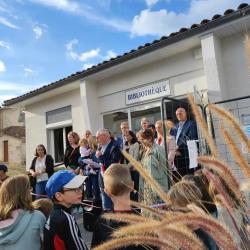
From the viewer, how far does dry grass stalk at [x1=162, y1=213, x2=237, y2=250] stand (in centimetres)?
84

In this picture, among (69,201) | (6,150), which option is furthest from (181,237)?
(6,150)

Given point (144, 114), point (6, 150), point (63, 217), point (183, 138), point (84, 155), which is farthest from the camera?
point (6, 150)

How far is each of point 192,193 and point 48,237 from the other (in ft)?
4.70

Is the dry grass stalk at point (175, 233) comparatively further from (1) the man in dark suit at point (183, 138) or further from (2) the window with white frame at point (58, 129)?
(2) the window with white frame at point (58, 129)

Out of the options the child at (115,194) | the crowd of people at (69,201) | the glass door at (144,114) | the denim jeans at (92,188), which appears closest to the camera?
the crowd of people at (69,201)

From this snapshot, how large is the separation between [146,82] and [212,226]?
7357 millimetres

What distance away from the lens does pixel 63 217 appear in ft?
7.76

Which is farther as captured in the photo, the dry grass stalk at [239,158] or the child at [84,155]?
the child at [84,155]

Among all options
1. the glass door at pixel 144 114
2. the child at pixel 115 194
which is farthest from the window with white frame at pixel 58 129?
the child at pixel 115 194

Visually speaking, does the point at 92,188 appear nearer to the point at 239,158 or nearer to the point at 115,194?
the point at 115,194

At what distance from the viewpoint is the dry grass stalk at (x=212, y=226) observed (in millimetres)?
841

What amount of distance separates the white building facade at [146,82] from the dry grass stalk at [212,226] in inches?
204

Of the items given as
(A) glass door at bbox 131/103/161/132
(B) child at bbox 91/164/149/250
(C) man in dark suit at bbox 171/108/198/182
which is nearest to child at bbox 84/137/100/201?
(C) man in dark suit at bbox 171/108/198/182

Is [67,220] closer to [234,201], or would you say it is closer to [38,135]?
[234,201]
